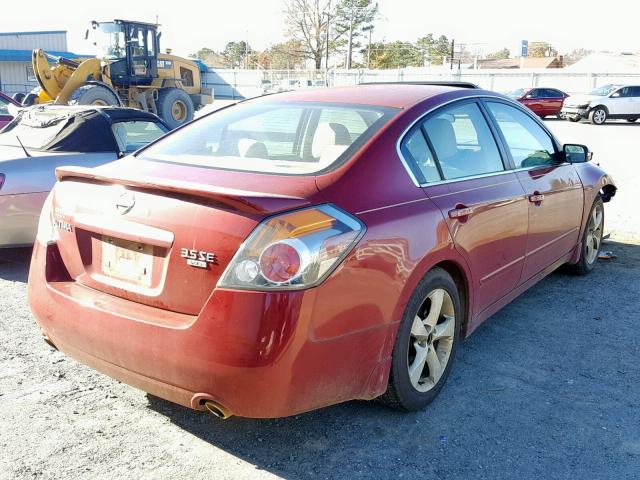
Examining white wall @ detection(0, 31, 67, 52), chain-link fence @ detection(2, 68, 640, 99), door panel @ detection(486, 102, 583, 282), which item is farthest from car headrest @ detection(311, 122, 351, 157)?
white wall @ detection(0, 31, 67, 52)

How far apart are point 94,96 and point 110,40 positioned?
5.10 metres

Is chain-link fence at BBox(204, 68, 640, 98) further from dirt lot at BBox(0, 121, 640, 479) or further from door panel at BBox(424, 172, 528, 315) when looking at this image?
dirt lot at BBox(0, 121, 640, 479)

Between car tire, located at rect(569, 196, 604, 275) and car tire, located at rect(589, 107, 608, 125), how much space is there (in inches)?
946

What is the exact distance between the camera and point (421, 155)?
3.29 meters

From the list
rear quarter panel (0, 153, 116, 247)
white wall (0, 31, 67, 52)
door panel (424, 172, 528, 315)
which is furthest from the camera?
white wall (0, 31, 67, 52)

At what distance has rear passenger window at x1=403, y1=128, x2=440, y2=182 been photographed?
3.22 m

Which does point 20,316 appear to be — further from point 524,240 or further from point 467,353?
point 524,240

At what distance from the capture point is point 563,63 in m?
87.6

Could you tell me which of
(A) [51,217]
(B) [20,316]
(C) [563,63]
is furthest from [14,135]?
(C) [563,63]

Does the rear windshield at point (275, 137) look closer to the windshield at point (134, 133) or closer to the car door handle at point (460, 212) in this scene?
the car door handle at point (460, 212)

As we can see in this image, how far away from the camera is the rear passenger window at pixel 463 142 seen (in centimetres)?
347

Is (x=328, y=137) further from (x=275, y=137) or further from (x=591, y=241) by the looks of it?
(x=591, y=241)

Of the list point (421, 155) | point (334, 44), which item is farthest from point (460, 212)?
point (334, 44)

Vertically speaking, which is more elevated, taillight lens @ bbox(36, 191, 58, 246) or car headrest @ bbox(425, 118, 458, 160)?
car headrest @ bbox(425, 118, 458, 160)
